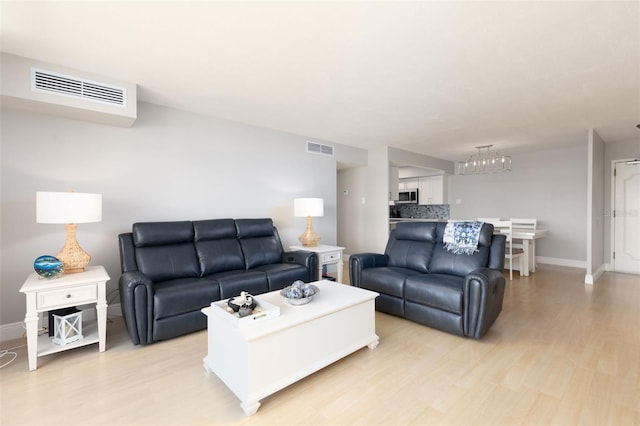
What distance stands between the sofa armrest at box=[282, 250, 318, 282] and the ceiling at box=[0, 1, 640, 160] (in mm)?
1748

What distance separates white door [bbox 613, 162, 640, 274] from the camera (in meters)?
5.11

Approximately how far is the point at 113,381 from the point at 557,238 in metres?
7.38

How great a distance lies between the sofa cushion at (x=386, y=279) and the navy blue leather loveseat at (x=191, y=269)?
0.71m

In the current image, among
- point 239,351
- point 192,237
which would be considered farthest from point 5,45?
point 239,351

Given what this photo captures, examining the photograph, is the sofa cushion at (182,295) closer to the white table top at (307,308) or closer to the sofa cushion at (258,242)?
the white table top at (307,308)

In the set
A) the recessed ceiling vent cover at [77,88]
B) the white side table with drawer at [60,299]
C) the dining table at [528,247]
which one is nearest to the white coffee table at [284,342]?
the white side table with drawer at [60,299]

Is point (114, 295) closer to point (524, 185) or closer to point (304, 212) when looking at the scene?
point (304, 212)

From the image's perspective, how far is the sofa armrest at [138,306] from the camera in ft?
7.64

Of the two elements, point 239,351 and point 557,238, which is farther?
point 557,238

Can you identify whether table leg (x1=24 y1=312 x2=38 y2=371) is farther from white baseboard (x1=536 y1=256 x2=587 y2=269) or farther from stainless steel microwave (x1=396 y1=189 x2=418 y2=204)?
white baseboard (x1=536 y1=256 x2=587 y2=269)

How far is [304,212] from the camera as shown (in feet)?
13.0

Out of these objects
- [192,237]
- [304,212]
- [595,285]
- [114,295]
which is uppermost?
[304,212]

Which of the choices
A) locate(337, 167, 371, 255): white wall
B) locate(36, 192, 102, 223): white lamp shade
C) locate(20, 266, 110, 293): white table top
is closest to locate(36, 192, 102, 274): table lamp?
locate(36, 192, 102, 223): white lamp shade

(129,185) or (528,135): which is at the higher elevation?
(528,135)
